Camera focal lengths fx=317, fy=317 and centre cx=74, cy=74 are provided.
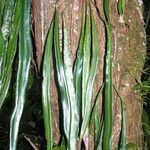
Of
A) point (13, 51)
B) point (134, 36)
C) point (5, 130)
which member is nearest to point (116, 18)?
point (134, 36)

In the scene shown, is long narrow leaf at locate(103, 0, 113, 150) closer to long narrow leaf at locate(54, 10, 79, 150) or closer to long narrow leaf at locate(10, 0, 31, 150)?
long narrow leaf at locate(54, 10, 79, 150)

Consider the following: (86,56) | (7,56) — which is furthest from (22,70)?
(86,56)

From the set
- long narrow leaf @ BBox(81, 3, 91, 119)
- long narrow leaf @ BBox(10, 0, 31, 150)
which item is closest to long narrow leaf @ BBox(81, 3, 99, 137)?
long narrow leaf @ BBox(81, 3, 91, 119)

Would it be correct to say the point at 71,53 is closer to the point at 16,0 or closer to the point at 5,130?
the point at 16,0

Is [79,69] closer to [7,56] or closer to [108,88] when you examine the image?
[108,88]

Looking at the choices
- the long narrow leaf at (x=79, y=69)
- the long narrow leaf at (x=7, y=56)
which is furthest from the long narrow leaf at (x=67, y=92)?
the long narrow leaf at (x=7, y=56)

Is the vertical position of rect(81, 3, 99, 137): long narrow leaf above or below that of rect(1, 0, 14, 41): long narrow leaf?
below

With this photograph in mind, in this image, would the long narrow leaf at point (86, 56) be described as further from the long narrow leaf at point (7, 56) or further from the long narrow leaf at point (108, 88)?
the long narrow leaf at point (7, 56)
